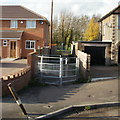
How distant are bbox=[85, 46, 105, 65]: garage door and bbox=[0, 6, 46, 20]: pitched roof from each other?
24.6 feet

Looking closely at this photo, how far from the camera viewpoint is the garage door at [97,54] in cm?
2147

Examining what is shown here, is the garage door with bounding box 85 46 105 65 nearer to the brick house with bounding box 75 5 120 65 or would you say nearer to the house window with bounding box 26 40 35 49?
the brick house with bounding box 75 5 120 65

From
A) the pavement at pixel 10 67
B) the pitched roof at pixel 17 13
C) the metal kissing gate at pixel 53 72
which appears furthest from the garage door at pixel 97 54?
the metal kissing gate at pixel 53 72

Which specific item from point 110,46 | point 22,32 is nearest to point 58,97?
point 110,46

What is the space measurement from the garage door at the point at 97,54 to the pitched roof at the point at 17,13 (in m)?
7.50

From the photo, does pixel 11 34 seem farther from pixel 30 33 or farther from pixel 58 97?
pixel 58 97

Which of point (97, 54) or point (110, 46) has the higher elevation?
point (110, 46)

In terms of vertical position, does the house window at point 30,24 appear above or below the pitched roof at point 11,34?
above

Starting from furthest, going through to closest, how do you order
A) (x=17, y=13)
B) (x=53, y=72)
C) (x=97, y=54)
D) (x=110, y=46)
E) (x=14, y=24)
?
(x=17, y=13) → (x=14, y=24) → (x=97, y=54) → (x=110, y=46) → (x=53, y=72)

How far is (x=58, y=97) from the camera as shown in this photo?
8.88 m

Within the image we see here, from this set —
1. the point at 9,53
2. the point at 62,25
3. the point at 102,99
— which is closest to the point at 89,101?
the point at 102,99

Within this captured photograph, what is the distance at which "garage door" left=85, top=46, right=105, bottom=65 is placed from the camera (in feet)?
70.4

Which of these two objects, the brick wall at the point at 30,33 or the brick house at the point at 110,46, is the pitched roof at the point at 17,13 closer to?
the brick wall at the point at 30,33

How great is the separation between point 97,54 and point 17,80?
14235 millimetres
